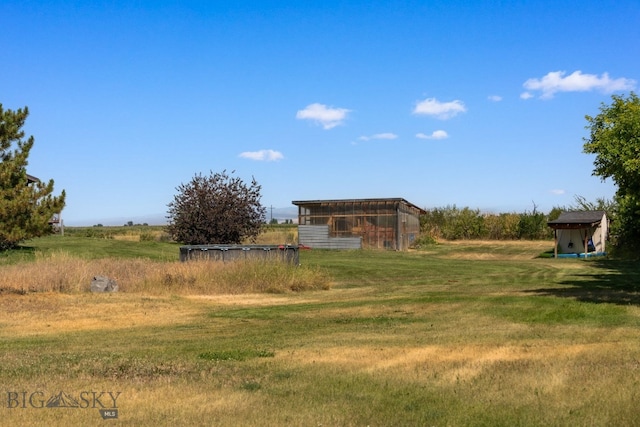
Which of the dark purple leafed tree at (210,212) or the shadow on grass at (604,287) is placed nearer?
the shadow on grass at (604,287)

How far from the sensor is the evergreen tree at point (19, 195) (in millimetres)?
19891

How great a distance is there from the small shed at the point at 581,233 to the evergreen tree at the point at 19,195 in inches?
1349

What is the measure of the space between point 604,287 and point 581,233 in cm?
2657

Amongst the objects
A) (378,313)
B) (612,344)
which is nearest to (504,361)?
(612,344)

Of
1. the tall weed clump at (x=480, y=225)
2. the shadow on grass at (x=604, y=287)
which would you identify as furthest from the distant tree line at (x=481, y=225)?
the shadow on grass at (x=604, y=287)

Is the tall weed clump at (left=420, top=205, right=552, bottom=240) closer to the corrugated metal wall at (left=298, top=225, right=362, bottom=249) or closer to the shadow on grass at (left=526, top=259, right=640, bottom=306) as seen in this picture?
the corrugated metal wall at (left=298, top=225, right=362, bottom=249)

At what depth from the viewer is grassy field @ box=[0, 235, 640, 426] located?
654cm

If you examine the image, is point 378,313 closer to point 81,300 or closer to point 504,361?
point 504,361

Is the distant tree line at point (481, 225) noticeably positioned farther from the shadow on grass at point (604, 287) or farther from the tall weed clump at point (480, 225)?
the shadow on grass at point (604, 287)

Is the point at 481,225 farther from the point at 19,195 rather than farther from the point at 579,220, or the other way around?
the point at 19,195

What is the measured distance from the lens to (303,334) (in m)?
12.5

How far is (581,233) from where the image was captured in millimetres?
46844

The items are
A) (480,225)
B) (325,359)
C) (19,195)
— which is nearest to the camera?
(325,359)

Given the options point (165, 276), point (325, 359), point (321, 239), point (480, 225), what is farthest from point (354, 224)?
point (325, 359)
